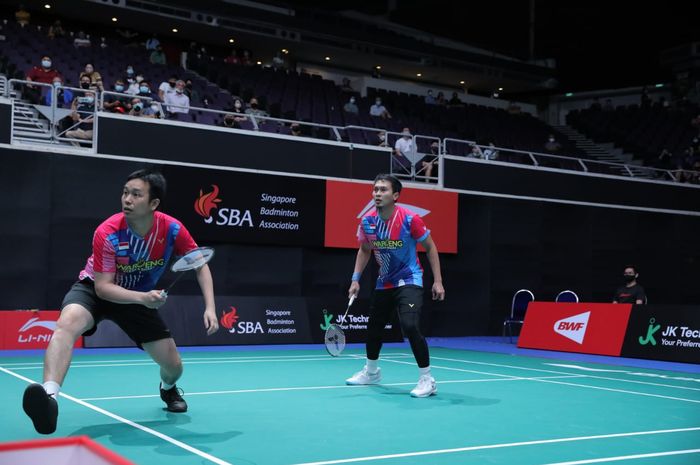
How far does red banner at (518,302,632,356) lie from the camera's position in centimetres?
1438

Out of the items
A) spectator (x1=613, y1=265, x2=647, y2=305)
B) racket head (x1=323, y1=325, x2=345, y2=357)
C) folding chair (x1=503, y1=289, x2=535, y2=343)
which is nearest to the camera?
racket head (x1=323, y1=325, x2=345, y2=357)

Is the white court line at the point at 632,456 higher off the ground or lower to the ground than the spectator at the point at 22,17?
lower

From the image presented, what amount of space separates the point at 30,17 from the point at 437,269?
816 inches

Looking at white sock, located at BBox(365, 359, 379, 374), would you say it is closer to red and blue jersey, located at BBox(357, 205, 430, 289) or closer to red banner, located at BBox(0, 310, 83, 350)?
red and blue jersey, located at BBox(357, 205, 430, 289)

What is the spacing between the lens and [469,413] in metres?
7.48

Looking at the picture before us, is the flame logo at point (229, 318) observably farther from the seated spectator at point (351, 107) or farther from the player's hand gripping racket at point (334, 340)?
the seated spectator at point (351, 107)

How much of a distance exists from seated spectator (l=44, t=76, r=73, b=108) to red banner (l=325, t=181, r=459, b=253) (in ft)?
17.3

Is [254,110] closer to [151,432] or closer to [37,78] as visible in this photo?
[37,78]

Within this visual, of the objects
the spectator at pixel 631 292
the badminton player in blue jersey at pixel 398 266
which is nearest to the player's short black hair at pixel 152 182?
the badminton player in blue jersey at pixel 398 266

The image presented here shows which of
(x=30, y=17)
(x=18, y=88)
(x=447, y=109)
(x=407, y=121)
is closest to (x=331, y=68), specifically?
(x=447, y=109)

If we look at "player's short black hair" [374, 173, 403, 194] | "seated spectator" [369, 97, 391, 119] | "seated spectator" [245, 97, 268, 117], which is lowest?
"player's short black hair" [374, 173, 403, 194]

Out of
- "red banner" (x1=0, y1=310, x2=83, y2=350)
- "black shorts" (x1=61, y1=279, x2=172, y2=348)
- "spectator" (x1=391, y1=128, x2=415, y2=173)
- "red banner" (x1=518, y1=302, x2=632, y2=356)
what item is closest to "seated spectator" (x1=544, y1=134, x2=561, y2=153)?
"spectator" (x1=391, y1=128, x2=415, y2=173)

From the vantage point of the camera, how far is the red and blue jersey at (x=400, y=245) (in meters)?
8.76

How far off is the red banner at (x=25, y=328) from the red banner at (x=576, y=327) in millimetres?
7968
